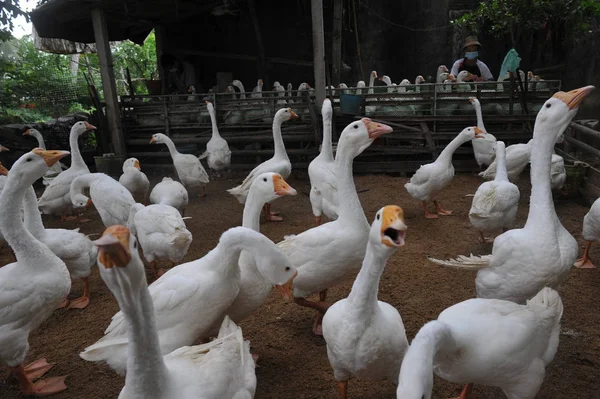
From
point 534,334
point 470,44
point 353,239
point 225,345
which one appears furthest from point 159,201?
point 470,44

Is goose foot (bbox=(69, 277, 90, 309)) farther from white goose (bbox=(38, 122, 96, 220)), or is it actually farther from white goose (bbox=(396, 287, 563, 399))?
white goose (bbox=(396, 287, 563, 399))

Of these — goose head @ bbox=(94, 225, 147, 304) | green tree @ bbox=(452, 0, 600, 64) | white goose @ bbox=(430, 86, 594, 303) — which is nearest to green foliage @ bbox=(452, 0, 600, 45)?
green tree @ bbox=(452, 0, 600, 64)

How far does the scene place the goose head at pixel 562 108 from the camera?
316 cm

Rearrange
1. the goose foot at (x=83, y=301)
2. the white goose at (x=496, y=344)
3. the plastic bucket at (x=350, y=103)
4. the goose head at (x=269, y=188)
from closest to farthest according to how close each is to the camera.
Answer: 1. the white goose at (x=496, y=344)
2. the goose head at (x=269, y=188)
3. the goose foot at (x=83, y=301)
4. the plastic bucket at (x=350, y=103)

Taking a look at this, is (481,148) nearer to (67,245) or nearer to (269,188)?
(269,188)

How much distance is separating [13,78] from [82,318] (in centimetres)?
1239

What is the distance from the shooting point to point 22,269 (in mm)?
3168

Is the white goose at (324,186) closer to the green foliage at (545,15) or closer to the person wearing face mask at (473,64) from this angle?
the person wearing face mask at (473,64)

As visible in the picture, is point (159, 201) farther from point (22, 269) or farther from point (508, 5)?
point (508, 5)

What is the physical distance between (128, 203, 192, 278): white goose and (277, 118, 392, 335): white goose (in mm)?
1357

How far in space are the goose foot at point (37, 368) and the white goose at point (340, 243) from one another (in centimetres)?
214

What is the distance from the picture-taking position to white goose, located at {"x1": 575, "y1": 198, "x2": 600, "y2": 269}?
4281mm

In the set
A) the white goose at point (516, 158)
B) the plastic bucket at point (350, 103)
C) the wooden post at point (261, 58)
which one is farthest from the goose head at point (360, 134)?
the wooden post at point (261, 58)

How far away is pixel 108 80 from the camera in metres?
9.95
